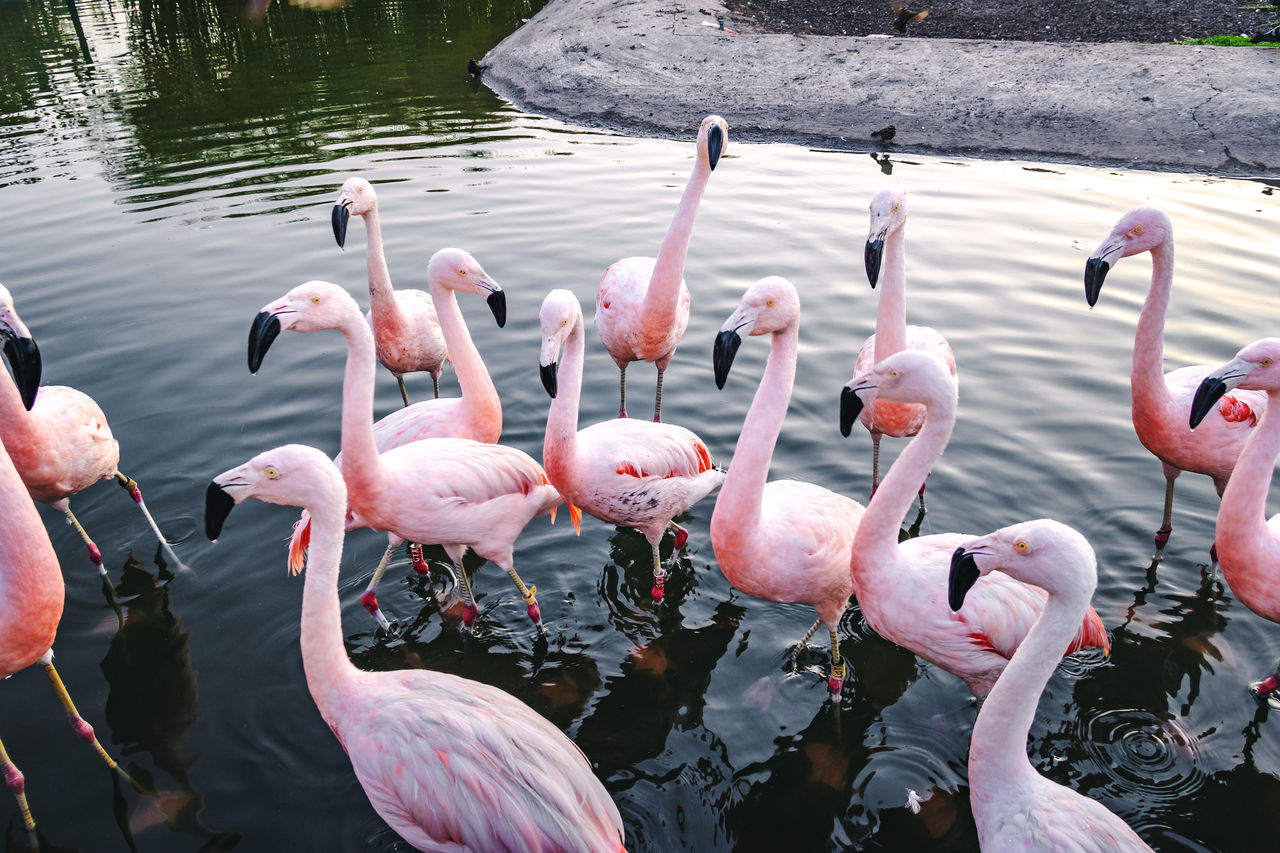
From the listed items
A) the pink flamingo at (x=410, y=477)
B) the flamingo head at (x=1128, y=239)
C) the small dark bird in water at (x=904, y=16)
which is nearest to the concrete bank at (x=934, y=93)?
the small dark bird in water at (x=904, y=16)

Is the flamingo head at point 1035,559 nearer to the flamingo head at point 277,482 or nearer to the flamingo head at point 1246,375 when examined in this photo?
the flamingo head at point 1246,375

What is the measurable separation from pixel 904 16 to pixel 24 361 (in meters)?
16.0

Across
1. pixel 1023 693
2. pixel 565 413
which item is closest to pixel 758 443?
pixel 565 413

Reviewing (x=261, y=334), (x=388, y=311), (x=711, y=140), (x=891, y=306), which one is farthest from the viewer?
(x=388, y=311)

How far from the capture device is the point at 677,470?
15.3 feet

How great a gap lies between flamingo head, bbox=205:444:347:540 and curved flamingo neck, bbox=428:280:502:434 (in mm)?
1752

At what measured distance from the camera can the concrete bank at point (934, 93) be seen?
1080 cm

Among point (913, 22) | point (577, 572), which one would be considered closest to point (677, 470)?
point (577, 572)

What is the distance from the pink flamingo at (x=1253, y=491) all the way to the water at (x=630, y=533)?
2.36 feet

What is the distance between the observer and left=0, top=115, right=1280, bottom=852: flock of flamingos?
9.29 ft

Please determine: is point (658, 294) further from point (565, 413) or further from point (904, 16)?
point (904, 16)

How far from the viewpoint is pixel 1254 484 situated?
3539mm

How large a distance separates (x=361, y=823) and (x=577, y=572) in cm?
187

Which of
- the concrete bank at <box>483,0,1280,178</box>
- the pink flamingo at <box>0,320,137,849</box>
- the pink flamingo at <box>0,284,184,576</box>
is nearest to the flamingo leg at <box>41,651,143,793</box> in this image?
the pink flamingo at <box>0,320,137,849</box>
